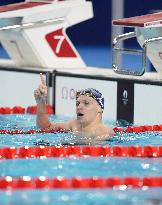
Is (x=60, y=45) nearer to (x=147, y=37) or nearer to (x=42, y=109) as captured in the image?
(x=147, y=37)

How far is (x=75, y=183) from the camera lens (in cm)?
481

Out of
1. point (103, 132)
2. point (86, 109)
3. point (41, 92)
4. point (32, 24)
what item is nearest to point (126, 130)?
point (103, 132)

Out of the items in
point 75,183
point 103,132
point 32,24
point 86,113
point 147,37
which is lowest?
point 75,183

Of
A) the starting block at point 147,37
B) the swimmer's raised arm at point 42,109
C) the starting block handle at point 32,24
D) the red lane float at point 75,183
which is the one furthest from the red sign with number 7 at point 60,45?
the red lane float at point 75,183

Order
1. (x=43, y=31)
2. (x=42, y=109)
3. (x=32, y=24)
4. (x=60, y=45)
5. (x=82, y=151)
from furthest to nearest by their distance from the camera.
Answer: (x=60, y=45) < (x=43, y=31) < (x=32, y=24) < (x=42, y=109) < (x=82, y=151)

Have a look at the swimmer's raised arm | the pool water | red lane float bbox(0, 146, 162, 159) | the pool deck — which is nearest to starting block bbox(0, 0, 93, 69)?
the pool deck

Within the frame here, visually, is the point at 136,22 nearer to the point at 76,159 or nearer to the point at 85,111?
the point at 85,111

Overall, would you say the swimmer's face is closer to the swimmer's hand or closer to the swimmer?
the swimmer

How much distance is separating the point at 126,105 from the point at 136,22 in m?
0.73

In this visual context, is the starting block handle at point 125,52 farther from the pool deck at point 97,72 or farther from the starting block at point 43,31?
the starting block at point 43,31

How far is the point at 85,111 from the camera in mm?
6141

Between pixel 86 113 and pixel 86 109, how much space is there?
31 millimetres

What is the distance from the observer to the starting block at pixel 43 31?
8.44m

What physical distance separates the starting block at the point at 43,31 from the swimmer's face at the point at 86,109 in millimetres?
2320
